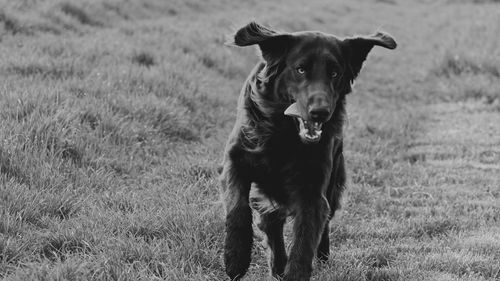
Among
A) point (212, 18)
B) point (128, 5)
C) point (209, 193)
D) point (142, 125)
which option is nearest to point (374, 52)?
point (212, 18)

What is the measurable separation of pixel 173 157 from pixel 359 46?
2.25m

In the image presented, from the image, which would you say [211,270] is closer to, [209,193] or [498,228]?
[209,193]

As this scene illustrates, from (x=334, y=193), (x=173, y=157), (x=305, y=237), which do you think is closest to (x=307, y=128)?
(x=305, y=237)

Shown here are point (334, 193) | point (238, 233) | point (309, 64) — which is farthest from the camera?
point (334, 193)

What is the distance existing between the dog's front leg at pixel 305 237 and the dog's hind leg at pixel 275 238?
23 centimetres

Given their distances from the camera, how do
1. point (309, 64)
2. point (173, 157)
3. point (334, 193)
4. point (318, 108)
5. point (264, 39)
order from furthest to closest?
point (173, 157) < point (334, 193) < point (264, 39) < point (309, 64) < point (318, 108)

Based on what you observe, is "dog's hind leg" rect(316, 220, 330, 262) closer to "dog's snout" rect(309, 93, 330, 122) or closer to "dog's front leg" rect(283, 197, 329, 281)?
"dog's front leg" rect(283, 197, 329, 281)

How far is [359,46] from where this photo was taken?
3.63 metres

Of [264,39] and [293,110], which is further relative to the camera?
[264,39]

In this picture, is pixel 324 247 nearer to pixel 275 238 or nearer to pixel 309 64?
pixel 275 238

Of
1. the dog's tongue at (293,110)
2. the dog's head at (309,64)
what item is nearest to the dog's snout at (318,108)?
the dog's head at (309,64)

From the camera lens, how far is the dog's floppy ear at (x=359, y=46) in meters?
3.57

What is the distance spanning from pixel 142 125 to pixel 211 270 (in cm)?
257

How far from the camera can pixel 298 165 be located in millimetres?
3236
